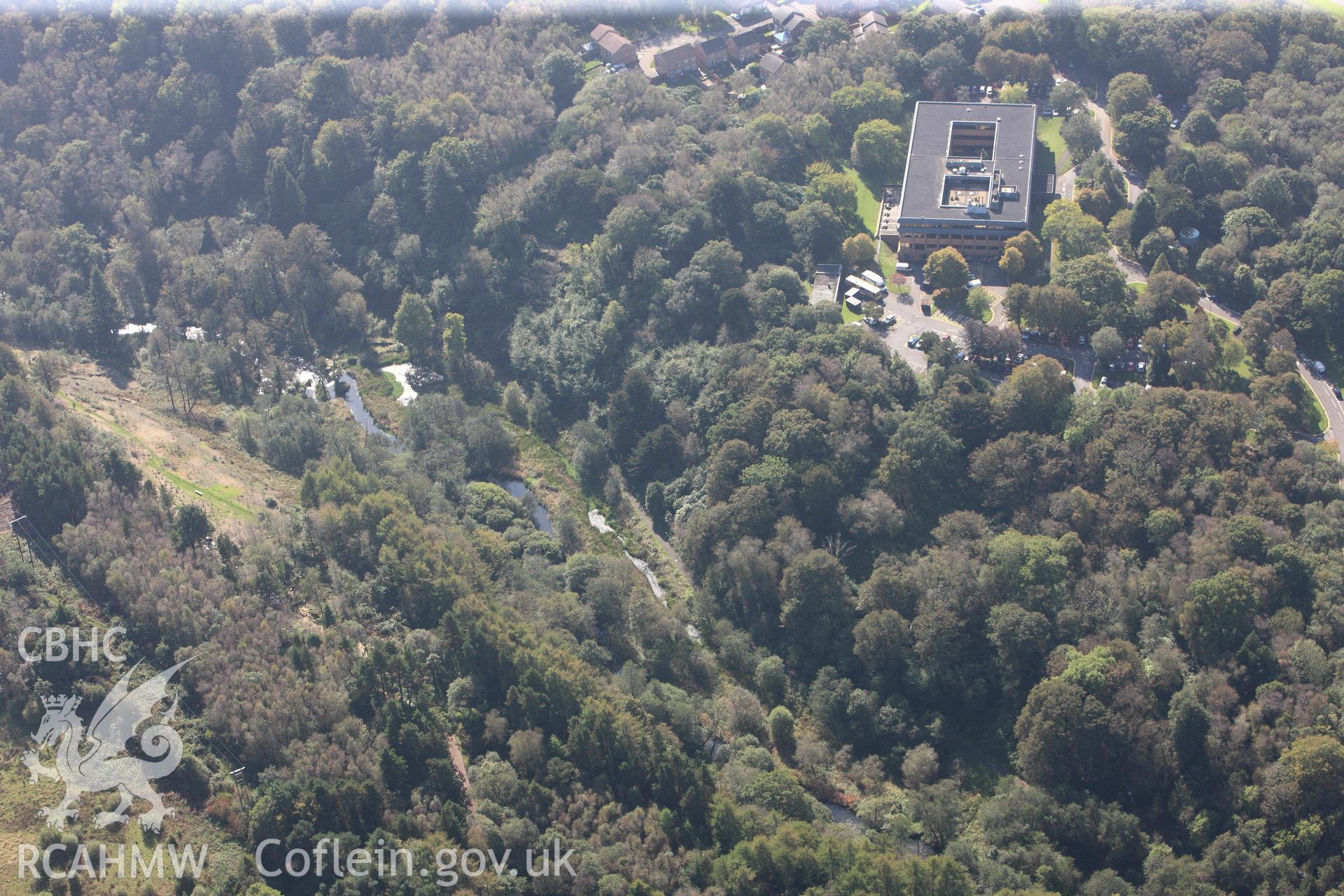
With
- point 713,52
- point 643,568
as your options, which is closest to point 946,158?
point 713,52

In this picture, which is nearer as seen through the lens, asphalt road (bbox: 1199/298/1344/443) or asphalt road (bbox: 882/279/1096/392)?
asphalt road (bbox: 1199/298/1344/443)

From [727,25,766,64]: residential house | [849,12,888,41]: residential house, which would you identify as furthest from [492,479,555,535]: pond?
[849,12,888,41]: residential house

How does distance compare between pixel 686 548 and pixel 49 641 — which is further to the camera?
pixel 686 548

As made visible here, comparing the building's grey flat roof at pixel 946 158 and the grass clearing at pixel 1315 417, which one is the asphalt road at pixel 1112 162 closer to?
the building's grey flat roof at pixel 946 158

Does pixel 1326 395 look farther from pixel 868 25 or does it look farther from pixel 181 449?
pixel 181 449

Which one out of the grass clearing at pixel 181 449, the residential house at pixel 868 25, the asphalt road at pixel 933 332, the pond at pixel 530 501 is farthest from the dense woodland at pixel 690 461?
the residential house at pixel 868 25

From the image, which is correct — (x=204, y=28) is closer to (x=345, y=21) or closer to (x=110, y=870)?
(x=345, y=21)

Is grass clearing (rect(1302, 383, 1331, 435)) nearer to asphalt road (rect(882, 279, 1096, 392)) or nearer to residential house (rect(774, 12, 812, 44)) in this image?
asphalt road (rect(882, 279, 1096, 392))

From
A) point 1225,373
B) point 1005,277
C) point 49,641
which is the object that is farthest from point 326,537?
point 1225,373
